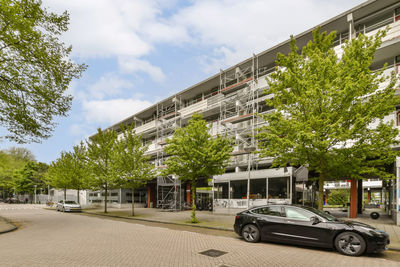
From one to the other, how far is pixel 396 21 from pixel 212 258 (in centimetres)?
1847

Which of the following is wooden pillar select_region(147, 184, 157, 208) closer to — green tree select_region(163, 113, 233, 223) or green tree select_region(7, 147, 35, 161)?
green tree select_region(163, 113, 233, 223)

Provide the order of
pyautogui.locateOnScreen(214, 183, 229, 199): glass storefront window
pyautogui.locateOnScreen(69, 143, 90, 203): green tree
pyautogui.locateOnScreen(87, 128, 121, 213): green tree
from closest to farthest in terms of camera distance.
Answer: pyautogui.locateOnScreen(214, 183, 229, 199): glass storefront window < pyautogui.locateOnScreen(87, 128, 121, 213): green tree < pyautogui.locateOnScreen(69, 143, 90, 203): green tree

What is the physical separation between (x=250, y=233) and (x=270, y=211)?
1098mm

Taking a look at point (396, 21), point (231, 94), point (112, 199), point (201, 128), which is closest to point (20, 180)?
point (112, 199)

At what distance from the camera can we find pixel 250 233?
10.1 m

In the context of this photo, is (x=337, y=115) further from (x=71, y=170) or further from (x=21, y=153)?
(x=21, y=153)

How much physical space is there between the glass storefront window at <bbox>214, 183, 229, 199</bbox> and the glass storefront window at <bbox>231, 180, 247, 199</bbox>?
0.66 meters

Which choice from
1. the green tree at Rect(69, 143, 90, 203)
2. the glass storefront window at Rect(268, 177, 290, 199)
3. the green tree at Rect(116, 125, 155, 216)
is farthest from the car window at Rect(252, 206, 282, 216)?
the green tree at Rect(69, 143, 90, 203)

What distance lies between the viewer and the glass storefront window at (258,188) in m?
20.0

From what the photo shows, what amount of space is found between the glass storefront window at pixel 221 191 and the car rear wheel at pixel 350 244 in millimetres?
14444

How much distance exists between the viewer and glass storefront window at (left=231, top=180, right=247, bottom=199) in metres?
21.2

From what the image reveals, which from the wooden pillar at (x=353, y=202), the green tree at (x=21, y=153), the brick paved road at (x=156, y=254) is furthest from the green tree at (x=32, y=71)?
the green tree at (x=21, y=153)

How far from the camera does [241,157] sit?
A: 25250mm

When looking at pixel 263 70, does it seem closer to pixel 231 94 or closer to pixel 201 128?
pixel 231 94
